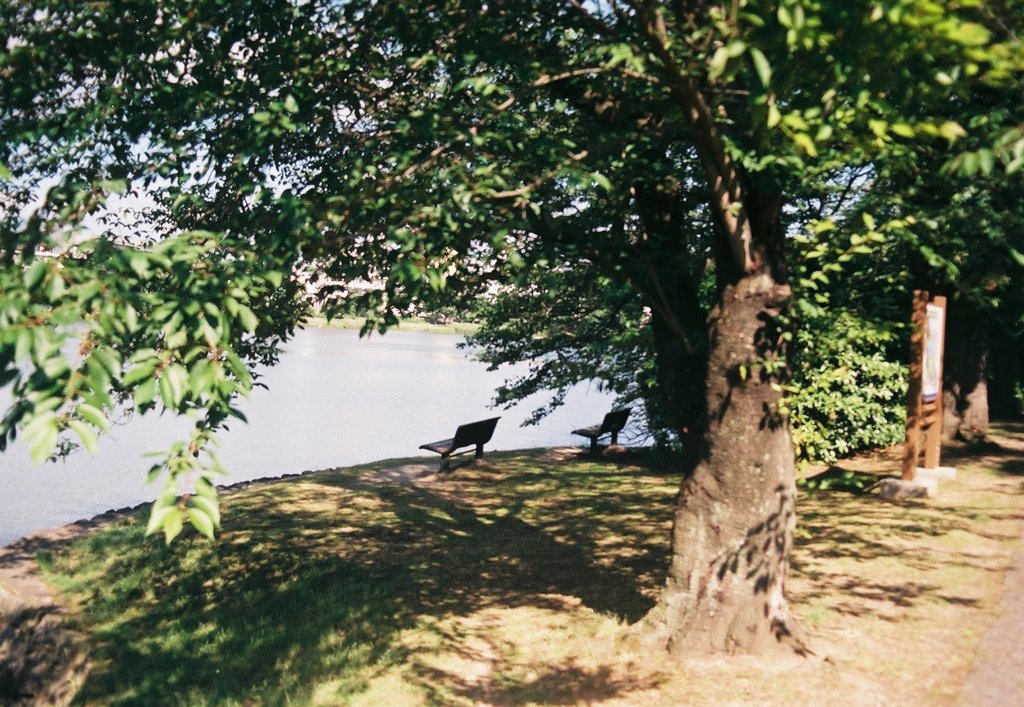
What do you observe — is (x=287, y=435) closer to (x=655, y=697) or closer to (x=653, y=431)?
(x=653, y=431)

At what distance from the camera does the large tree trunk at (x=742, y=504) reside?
627cm

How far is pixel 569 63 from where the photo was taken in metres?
6.84

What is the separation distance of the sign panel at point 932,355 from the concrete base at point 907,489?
1046 millimetres

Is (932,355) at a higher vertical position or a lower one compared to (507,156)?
lower

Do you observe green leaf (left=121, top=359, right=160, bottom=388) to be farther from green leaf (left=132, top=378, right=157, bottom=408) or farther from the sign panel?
the sign panel

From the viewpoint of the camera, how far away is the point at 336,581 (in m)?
9.27

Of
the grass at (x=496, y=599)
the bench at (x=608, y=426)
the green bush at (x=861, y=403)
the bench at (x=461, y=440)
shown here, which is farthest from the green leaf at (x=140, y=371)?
the bench at (x=608, y=426)

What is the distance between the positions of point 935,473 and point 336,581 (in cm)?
783

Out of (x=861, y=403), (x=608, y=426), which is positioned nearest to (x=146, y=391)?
(x=861, y=403)

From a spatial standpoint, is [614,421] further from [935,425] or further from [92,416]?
[92,416]

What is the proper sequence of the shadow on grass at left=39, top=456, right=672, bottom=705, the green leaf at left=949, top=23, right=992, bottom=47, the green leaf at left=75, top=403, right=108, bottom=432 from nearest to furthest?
1. the green leaf at left=75, top=403, right=108, bottom=432
2. the green leaf at left=949, top=23, right=992, bottom=47
3. the shadow on grass at left=39, top=456, right=672, bottom=705

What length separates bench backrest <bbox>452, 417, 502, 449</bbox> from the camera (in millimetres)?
15630

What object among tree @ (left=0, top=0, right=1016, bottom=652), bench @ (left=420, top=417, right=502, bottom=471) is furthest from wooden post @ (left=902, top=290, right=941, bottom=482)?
bench @ (left=420, top=417, right=502, bottom=471)

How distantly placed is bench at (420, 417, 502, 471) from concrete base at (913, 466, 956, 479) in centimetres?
719
